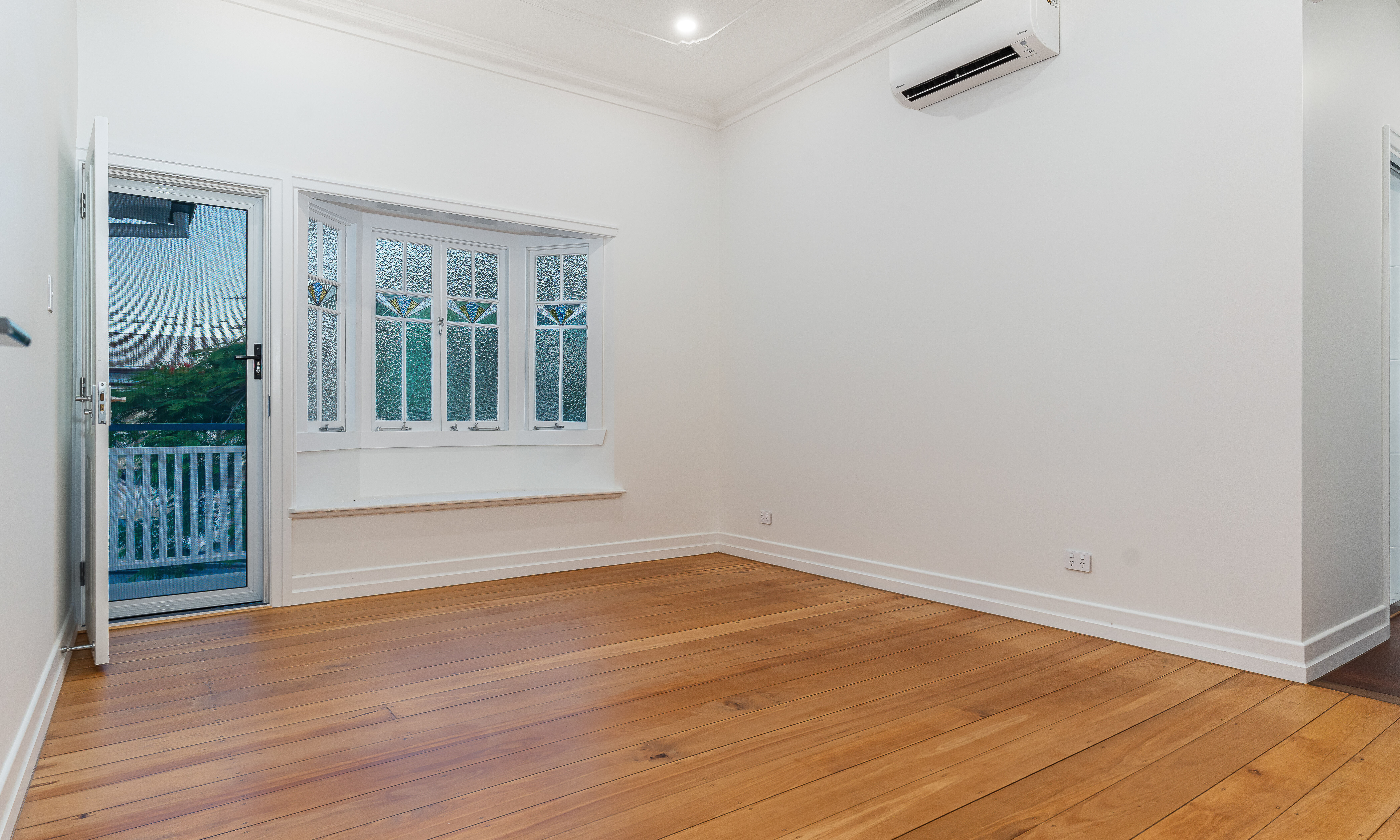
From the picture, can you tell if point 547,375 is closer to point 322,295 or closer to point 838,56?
point 322,295

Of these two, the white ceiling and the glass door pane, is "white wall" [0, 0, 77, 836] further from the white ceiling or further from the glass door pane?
the white ceiling

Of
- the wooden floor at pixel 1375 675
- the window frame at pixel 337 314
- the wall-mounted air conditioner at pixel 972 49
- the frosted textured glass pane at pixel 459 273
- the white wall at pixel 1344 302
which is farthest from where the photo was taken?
the frosted textured glass pane at pixel 459 273

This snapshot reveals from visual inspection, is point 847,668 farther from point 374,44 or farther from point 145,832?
point 374,44

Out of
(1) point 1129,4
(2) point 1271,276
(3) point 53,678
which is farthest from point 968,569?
(3) point 53,678

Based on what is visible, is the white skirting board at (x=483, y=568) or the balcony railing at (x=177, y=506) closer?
the balcony railing at (x=177, y=506)

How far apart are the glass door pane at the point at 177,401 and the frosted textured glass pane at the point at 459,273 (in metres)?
1.37

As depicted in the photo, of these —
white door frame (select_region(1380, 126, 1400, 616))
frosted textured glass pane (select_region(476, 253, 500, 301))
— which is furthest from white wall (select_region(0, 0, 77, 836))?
white door frame (select_region(1380, 126, 1400, 616))

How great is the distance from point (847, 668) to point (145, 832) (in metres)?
2.06

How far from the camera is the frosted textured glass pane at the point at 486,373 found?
5.05 meters

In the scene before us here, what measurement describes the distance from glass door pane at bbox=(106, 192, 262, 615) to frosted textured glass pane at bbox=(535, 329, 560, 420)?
1.82 m

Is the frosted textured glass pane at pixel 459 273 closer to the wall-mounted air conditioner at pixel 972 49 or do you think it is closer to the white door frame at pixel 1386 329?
the wall-mounted air conditioner at pixel 972 49

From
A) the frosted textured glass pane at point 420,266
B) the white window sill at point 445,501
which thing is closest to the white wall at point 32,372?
the white window sill at point 445,501

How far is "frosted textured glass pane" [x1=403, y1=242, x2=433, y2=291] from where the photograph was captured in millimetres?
4762

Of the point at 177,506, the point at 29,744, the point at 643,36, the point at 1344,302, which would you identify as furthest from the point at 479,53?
the point at 1344,302
